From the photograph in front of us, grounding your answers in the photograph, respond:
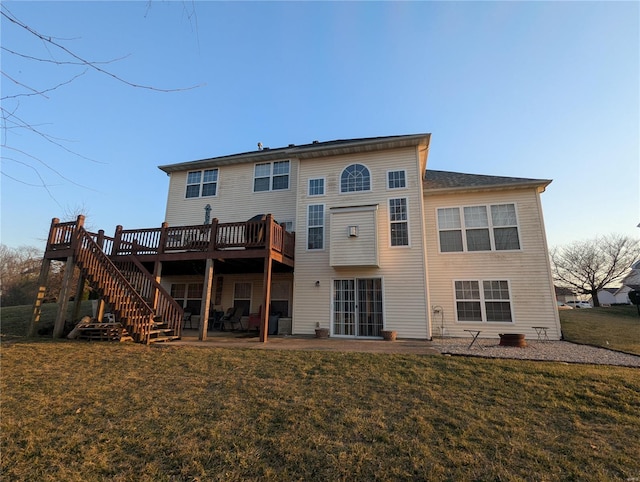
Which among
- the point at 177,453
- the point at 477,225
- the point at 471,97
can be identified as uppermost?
the point at 471,97

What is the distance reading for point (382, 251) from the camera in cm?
1079

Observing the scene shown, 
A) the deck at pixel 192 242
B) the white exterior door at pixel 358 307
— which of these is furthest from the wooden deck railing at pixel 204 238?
the white exterior door at pixel 358 307

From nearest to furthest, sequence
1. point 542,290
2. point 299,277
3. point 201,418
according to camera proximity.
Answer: point 201,418
point 542,290
point 299,277

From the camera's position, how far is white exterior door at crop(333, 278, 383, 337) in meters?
10.5

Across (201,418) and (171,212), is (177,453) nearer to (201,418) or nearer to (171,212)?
(201,418)

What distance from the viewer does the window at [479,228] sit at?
1130 centimetres

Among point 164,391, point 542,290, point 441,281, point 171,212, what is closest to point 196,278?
point 171,212

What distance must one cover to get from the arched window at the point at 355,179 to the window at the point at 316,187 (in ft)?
2.73

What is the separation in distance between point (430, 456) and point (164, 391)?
4.04m

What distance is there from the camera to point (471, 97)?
30.5 feet

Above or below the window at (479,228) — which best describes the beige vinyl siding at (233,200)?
above

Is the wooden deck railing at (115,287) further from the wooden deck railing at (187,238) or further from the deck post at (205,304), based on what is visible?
the deck post at (205,304)

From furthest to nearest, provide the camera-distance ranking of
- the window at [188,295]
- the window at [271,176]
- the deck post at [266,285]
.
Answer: the window at [188,295]
the window at [271,176]
the deck post at [266,285]

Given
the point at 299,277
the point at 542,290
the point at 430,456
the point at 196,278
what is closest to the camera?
the point at 430,456
